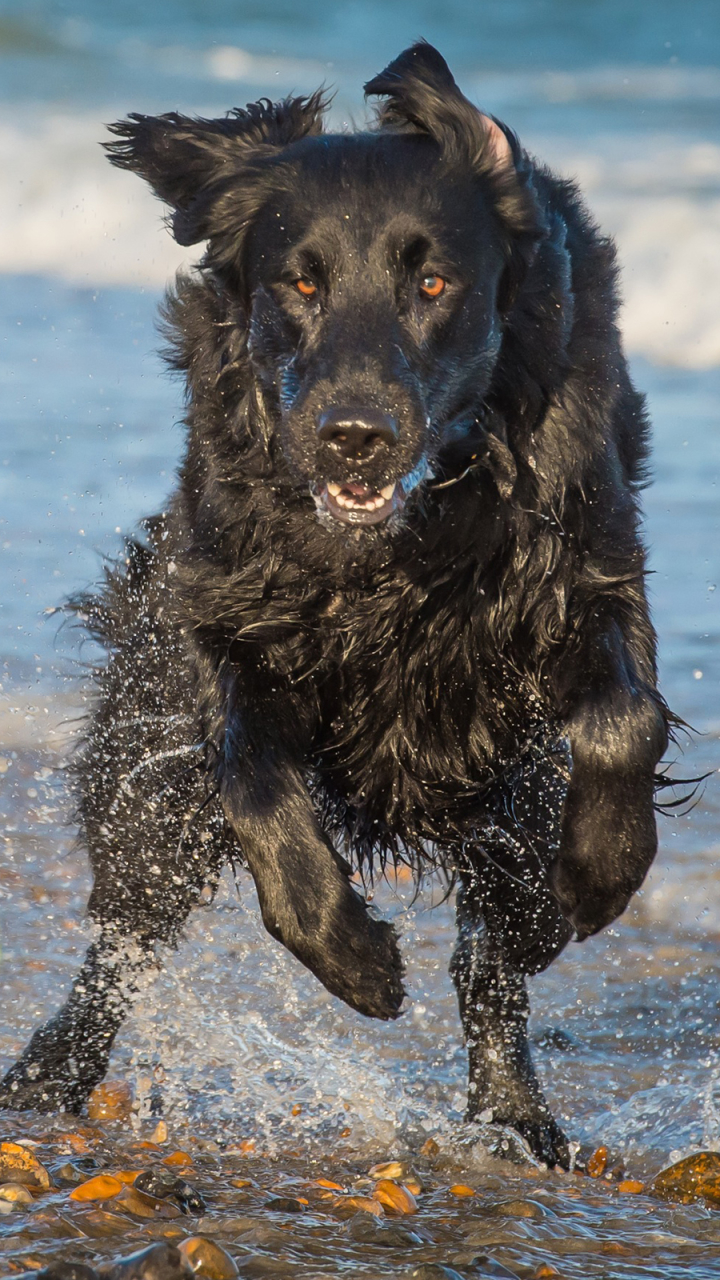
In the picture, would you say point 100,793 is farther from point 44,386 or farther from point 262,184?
point 44,386

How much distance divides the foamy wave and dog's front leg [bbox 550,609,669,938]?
8870mm

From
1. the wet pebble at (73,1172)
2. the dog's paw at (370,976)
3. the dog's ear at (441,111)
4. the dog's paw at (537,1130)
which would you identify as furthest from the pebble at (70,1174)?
the dog's ear at (441,111)

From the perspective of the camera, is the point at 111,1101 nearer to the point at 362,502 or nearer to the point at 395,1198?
the point at 395,1198

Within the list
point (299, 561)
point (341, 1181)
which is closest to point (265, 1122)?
point (341, 1181)

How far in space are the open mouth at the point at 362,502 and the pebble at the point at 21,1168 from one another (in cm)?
141

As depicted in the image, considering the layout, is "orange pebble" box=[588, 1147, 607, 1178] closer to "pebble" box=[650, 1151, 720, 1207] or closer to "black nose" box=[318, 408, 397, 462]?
"pebble" box=[650, 1151, 720, 1207]

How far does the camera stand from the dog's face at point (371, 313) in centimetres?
321

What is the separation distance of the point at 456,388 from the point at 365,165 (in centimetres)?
52

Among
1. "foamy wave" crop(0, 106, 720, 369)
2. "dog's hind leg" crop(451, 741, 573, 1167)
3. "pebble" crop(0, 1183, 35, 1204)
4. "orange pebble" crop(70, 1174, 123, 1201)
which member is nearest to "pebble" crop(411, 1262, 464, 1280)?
"orange pebble" crop(70, 1174, 123, 1201)

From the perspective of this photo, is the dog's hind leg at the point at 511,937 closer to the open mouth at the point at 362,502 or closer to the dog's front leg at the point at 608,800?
the dog's front leg at the point at 608,800

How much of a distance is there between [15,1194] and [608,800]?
1.42 m

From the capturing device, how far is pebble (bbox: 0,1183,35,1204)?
2936mm

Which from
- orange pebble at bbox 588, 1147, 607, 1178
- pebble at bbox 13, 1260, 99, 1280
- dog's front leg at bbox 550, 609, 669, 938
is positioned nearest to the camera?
pebble at bbox 13, 1260, 99, 1280

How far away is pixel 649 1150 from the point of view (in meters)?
3.64
